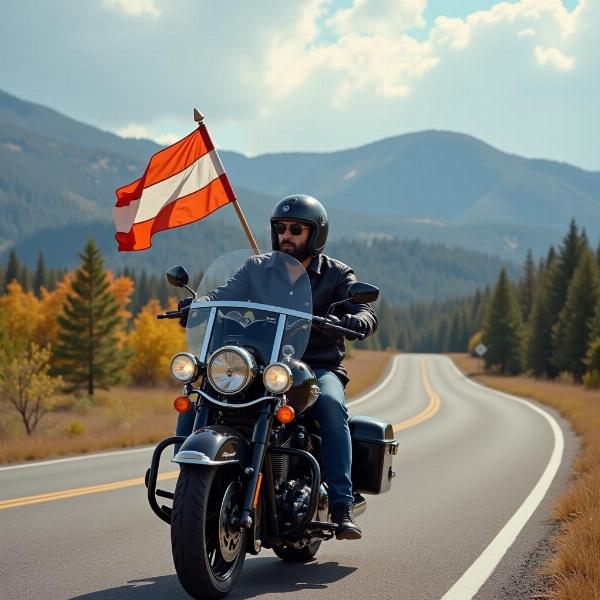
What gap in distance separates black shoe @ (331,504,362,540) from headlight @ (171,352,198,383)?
124 cm

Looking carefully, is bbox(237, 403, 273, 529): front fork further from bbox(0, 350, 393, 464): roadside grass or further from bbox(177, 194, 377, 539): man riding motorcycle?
bbox(0, 350, 393, 464): roadside grass

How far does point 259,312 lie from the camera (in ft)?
17.8

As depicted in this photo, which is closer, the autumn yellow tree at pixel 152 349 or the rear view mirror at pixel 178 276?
the rear view mirror at pixel 178 276

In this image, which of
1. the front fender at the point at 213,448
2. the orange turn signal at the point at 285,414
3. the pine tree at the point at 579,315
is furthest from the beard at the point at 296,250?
the pine tree at the point at 579,315

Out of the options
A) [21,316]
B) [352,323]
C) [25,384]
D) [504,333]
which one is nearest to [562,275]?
[504,333]

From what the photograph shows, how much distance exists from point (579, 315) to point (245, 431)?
55041 mm

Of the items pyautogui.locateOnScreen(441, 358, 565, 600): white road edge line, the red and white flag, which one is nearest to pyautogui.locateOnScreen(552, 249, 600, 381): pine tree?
pyautogui.locateOnScreen(441, 358, 565, 600): white road edge line

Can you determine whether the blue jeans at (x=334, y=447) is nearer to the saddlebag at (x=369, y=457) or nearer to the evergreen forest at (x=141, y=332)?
the saddlebag at (x=369, y=457)

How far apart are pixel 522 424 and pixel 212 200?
16796 millimetres

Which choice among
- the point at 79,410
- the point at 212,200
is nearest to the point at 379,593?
the point at 212,200

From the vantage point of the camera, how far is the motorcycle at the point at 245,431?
464cm

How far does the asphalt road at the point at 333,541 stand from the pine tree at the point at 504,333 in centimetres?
7021

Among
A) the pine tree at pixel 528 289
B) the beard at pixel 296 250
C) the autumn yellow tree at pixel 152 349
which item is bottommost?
the autumn yellow tree at pixel 152 349

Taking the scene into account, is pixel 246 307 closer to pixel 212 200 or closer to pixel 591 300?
pixel 212 200
